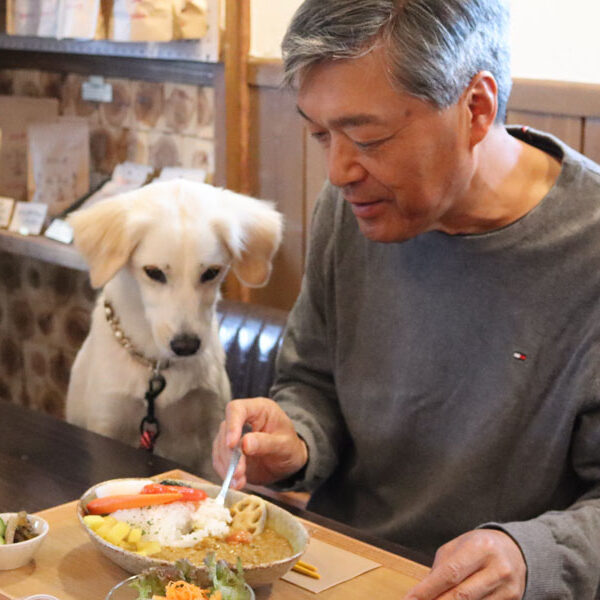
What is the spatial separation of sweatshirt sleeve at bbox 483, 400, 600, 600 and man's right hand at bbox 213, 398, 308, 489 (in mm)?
337

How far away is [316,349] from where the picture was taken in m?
1.47

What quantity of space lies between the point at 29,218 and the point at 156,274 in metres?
1.57

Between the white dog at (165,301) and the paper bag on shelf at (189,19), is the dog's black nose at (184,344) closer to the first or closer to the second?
the white dog at (165,301)

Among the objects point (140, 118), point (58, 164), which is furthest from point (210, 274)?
point (58, 164)

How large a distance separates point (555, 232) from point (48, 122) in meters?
2.48

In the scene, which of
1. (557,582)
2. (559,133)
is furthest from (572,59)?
(557,582)

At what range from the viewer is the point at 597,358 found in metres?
1.19

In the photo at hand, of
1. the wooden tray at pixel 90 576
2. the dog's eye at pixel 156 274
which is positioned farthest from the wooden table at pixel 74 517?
→ the dog's eye at pixel 156 274

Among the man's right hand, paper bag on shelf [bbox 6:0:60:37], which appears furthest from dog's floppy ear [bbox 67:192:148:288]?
paper bag on shelf [bbox 6:0:60:37]

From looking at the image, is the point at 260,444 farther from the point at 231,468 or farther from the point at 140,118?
the point at 140,118

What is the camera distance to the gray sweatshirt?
4.05 feet

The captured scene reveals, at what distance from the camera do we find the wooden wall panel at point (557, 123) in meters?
2.03

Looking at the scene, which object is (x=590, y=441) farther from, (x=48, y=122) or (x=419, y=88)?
(x=48, y=122)

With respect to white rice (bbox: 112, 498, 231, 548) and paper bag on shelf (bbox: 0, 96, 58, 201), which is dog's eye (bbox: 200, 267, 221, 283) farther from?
paper bag on shelf (bbox: 0, 96, 58, 201)
